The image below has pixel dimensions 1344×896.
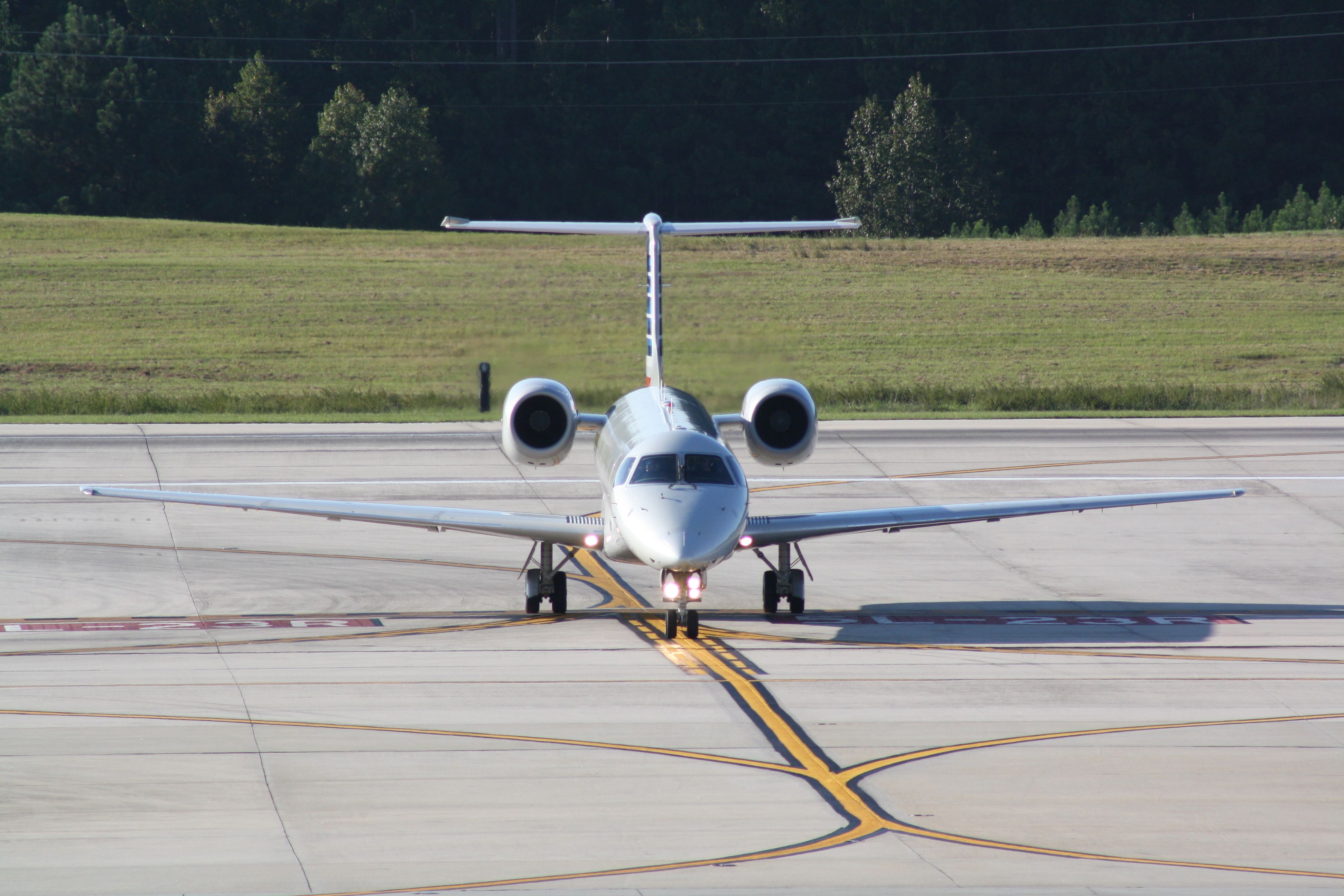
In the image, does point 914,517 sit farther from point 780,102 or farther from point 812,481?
point 780,102

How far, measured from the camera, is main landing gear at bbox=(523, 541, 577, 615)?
21.2 metres

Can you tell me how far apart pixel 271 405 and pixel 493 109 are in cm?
8297

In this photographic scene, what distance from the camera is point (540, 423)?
21.7 m

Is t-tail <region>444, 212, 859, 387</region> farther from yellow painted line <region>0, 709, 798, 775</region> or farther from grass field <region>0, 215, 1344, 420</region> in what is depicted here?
grass field <region>0, 215, 1344, 420</region>

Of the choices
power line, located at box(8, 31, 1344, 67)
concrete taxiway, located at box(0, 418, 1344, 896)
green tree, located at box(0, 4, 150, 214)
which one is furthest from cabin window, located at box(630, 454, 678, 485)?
power line, located at box(8, 31, 1344, 67)

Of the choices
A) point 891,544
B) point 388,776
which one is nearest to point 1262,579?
point 891,544

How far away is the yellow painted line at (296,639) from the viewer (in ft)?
61.4

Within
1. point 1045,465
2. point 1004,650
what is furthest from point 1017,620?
point 1045,465

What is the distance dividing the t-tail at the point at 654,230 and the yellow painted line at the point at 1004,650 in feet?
16.9

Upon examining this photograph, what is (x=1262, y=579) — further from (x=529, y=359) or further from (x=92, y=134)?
(x=92, y=134)

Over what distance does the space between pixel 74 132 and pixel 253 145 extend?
1245cm

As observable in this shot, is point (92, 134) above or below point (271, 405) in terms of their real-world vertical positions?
above

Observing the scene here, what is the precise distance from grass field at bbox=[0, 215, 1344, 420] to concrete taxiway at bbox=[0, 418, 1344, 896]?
1183cm

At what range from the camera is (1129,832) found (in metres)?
12.3
